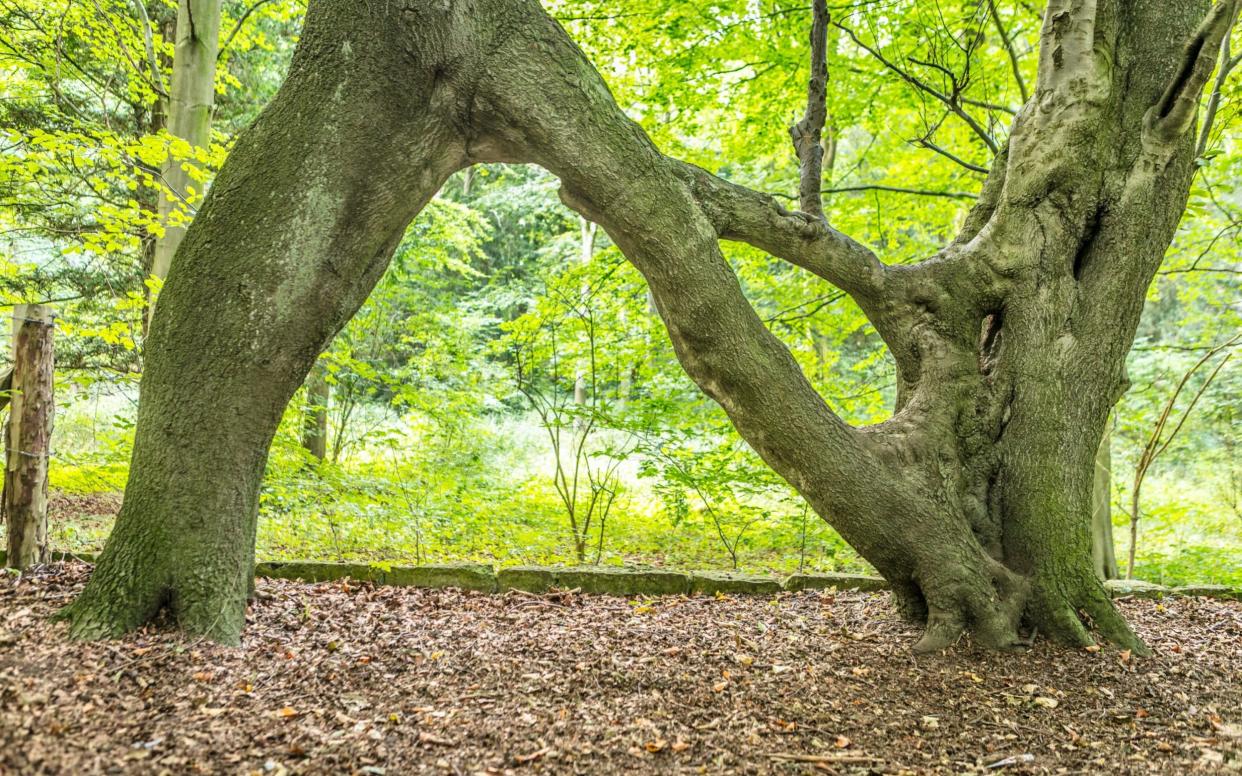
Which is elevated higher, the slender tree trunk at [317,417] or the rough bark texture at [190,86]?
the rough bark texture at [190,86]

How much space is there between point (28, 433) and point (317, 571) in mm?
1630

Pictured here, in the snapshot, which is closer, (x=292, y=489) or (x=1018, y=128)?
(x=1018, y=128)

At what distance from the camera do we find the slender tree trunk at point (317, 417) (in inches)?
281

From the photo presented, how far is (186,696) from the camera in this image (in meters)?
2.42

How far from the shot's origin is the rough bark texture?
5.45 m

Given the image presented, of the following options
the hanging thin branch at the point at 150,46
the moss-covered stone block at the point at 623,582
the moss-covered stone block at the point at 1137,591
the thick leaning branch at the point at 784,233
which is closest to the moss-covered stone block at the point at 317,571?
the moss-covered stone block at the point at 623,582

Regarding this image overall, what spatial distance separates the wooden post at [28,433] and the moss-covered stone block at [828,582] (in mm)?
4041

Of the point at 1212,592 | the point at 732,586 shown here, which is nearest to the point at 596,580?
the point at 732,586

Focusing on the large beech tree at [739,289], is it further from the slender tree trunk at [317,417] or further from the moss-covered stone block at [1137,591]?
the slender tree trunk at [317,417]

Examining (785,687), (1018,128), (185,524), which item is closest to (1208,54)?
(1018,128)

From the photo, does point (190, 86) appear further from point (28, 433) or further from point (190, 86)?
point (28, 433)

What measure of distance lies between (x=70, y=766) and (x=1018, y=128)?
15.3 ft

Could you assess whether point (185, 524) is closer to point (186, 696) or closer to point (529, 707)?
point (186, 696)

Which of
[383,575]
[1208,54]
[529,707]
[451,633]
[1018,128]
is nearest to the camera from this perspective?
[529,707]
